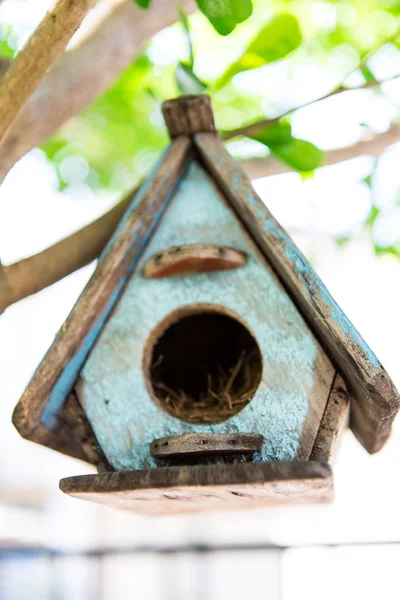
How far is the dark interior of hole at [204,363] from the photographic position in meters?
1.19

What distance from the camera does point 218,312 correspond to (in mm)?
1057

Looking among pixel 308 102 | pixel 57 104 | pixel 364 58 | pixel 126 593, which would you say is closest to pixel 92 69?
pixel 57 104

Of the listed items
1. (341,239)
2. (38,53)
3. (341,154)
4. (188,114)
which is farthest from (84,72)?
(341,239)

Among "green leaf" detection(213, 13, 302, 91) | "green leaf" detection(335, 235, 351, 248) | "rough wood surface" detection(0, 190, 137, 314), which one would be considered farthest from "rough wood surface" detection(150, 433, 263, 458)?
"green leaf" detection(335, 235, 351, 248)

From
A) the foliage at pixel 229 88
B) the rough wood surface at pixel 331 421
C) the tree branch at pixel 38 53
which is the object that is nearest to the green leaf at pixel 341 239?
the foliage at pixel 229 88

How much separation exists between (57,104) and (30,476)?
3001mm

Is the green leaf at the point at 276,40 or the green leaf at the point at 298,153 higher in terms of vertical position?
the green leaf at the point at 276,40

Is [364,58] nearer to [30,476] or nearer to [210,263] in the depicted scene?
[210,263]

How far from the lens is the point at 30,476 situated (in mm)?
3822

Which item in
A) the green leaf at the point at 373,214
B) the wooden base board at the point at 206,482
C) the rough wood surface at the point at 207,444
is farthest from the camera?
the green leaf at the point at 373,214

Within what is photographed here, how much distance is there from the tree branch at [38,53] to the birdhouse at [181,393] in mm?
290

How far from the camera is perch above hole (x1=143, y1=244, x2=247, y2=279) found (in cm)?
102

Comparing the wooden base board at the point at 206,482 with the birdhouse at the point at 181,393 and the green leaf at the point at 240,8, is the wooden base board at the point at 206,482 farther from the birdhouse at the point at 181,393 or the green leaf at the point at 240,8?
the green leaf at the point at 240,8

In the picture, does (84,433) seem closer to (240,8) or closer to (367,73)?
(240,8)
